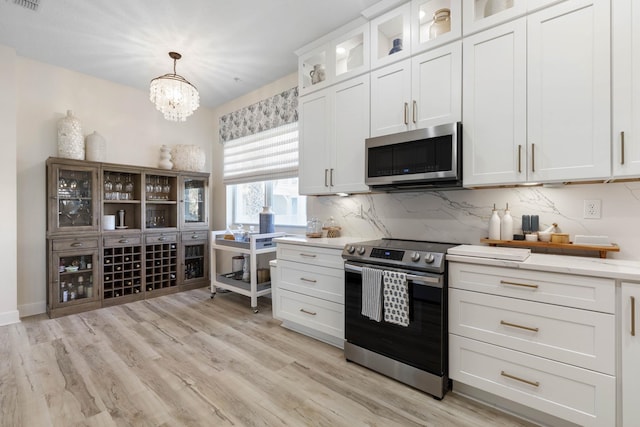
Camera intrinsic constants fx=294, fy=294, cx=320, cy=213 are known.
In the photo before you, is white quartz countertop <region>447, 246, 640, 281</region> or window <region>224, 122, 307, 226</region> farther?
window <region>224, 122, 307, 226</region>

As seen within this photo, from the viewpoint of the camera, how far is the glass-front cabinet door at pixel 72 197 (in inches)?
128

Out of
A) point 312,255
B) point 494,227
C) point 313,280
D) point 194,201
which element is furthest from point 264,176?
point 494,227

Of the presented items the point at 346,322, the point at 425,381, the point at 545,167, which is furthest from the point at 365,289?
the point at 545,167

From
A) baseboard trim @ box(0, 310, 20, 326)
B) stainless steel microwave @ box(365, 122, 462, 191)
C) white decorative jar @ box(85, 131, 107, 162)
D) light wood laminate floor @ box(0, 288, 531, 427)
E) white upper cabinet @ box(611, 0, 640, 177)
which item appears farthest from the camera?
white decorative jar @ box(85, 131, 107, 162)

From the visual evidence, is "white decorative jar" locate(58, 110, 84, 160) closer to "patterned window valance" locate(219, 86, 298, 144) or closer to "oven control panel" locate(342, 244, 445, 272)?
"patterned window valance" locate(219, 86, 298, 144)

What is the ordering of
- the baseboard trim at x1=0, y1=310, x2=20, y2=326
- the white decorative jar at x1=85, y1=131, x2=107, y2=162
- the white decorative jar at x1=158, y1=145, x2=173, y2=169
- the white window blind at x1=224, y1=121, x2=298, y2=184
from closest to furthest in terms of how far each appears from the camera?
the baseboard trim at x1=0, y1=310, x2=20, y2=326 < the white decorative jar at x1=85, y1=131, x2=107, y2=162 < the white window blind at x1=224, y1=121, x2=298, y2=184 < the white decorative jar at x1=158, y1=145, x2=173, y2=169

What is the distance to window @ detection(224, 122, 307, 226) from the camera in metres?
3.78

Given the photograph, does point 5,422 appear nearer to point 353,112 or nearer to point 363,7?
point 353,112

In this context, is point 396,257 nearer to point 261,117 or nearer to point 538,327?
point 538,327

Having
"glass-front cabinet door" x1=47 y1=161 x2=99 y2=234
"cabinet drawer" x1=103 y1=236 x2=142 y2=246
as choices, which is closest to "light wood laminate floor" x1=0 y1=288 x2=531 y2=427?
"cabinet drawer" x1=103 y1=236 x2=142 y2=246

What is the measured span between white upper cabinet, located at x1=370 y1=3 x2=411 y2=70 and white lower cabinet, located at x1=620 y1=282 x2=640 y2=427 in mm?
2035

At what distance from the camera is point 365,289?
2131 mm

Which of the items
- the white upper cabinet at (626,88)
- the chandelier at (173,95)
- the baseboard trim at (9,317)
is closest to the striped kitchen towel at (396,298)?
the white upper cabinet at (626,88)

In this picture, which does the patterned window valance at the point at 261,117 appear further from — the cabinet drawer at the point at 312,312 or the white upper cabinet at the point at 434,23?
the cabinet drawer at the point at 312,312
